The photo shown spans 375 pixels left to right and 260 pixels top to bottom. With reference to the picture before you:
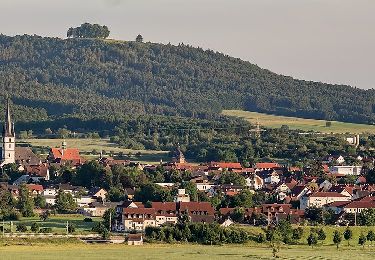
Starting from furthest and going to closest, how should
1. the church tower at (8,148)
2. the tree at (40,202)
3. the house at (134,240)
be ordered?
1. the church tower at (8,148)
2. the tree at (40,202)
3. the house at (134,240)

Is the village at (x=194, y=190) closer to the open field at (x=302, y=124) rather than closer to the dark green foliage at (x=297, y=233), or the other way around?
the dark green foliage at (x=297, y=233)

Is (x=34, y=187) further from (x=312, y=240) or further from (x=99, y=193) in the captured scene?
(x=312, y=240)

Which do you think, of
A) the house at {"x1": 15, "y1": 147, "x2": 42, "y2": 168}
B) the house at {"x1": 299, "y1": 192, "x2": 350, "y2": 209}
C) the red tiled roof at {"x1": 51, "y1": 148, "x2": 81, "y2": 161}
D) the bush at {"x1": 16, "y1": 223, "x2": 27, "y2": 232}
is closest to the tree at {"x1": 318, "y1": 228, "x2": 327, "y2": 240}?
the bush at {"x1": 16, "y1": 223, "x2": 27, "y2": 232}

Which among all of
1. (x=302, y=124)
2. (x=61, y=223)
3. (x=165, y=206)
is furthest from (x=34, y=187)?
(x=302, y=124)

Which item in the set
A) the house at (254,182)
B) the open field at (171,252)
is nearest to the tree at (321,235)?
the open field at (171,252)

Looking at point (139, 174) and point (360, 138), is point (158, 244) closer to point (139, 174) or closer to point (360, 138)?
point (139, 174)

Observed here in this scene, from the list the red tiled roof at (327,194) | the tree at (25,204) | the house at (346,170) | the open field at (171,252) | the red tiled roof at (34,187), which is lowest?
the open field at (171,252)

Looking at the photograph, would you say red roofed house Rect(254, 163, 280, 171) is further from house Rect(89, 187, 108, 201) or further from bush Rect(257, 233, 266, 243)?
bush Rect(257, 233, 266, 243)
